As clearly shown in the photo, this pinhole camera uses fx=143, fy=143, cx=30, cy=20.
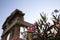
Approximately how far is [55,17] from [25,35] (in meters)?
1.11

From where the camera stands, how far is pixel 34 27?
12.4 feet

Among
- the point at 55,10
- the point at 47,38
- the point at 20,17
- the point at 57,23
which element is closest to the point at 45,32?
the point at 47,38

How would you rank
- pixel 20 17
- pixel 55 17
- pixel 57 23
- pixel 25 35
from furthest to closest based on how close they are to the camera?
pixel 20 17 → pixel 25 35 → pixel 55 17 → pixel 57 23

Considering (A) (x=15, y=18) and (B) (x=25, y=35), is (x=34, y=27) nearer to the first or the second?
(B) (x=25, y=35)

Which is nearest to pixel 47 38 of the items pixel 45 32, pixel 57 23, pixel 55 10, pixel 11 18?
pixel 45 32

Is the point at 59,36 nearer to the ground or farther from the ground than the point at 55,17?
nearer to the ground

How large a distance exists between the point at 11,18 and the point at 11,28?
0.47m

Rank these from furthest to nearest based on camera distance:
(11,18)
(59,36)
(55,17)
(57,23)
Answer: (11,18) → (55,17) → (57,23) → (59,36)

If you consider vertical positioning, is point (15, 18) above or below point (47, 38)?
above

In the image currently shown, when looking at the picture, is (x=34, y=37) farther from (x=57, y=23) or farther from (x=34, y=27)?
(x=57, y=23)

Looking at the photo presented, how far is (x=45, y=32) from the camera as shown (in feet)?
11.7

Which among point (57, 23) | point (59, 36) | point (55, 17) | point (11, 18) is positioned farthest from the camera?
point (11, 18)

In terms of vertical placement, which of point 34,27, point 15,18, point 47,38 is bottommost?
point 47,38

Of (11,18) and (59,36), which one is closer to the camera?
(59,36)
